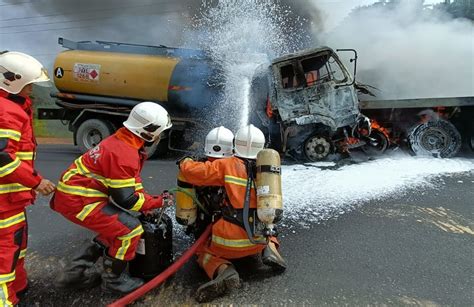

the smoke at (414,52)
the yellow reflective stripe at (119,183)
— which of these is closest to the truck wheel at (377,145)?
the smoke at (414,52)

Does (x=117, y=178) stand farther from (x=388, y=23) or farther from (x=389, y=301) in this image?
(x=388, y=23)

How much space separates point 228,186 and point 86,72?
21.8ft

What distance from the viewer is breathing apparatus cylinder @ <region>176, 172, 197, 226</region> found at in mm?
2953

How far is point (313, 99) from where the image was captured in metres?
7.01

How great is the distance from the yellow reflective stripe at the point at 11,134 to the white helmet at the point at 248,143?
143 centimetres

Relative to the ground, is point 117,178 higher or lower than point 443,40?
lower

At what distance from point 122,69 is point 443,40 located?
8328mm

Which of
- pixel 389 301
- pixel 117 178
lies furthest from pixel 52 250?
pixel 389 301

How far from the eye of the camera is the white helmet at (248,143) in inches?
113

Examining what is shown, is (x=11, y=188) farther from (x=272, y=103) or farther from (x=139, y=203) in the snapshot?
(x=272, y=103)

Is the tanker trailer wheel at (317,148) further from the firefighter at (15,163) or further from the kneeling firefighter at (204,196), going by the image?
the firefighter at (15,163)

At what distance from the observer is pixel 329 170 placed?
6.32 m

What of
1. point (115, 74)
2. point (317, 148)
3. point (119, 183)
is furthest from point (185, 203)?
point (115, 74)

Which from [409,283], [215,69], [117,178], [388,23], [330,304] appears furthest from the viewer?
[388,23]
